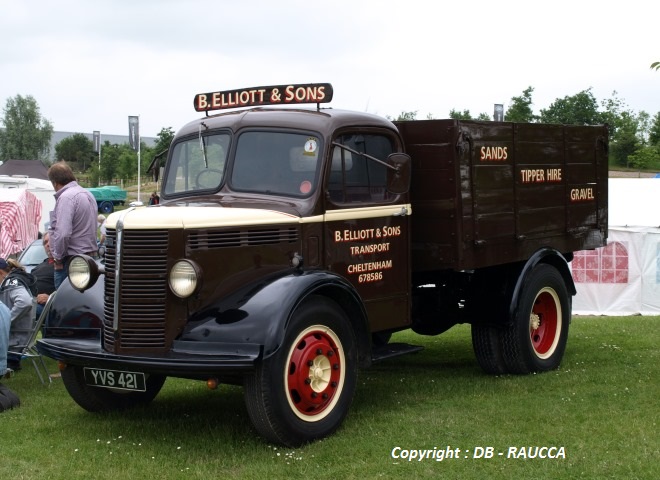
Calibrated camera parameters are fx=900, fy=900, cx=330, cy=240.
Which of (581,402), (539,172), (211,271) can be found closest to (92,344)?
(211,271)

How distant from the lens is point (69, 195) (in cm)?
851

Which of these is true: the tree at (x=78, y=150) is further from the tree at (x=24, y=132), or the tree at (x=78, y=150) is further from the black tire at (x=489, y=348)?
the black tire at (x=489, y=348)

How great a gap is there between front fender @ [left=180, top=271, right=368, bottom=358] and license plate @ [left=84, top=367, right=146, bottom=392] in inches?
14.8

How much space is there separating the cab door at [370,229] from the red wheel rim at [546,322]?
195 cm

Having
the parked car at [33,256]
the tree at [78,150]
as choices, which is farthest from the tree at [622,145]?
the parked car at [33,256]

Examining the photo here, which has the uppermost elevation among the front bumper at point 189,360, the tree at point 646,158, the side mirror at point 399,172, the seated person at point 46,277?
the tree at point 646,158

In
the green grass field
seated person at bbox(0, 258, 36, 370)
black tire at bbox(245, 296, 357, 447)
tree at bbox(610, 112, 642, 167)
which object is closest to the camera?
the green grass field

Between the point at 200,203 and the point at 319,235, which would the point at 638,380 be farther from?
the point at 200,203

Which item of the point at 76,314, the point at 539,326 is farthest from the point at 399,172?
the point at 539,326

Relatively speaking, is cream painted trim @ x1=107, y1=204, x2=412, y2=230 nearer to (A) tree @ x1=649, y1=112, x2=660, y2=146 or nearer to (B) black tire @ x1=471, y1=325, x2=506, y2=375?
(B) black tire @ x1=471, y1=325, x2=506, y2=375

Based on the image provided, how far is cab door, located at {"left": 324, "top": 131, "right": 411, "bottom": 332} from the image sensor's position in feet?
22.3

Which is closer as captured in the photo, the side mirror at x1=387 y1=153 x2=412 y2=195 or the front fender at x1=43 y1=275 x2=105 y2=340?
the front fender at x1=43 y1=275 x2=105 y2=340

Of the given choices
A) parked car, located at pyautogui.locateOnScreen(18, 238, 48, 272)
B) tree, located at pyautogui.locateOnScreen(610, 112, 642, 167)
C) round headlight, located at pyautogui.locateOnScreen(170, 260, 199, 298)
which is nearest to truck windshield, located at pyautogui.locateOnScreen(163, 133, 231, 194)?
round headlight, located at pyautogui.locateOnScreen(170, 260, 199, 298)

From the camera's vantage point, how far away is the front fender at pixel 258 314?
5715mm
